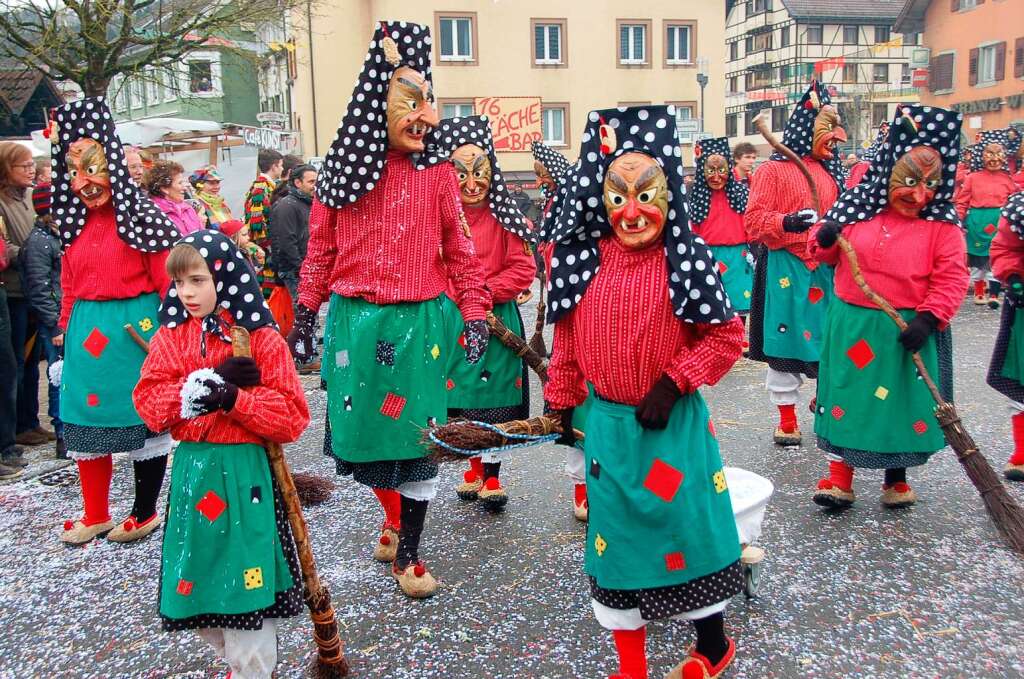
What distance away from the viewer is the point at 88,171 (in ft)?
13.9

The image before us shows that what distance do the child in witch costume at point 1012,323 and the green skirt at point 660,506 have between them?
3.07 metres

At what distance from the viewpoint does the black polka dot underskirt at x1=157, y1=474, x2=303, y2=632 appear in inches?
108

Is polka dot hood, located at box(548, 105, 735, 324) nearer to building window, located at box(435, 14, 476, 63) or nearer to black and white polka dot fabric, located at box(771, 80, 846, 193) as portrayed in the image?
black and white polka dot fabric, located at box(771, 80, 846, 193)

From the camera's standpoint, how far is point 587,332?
282 centimetres

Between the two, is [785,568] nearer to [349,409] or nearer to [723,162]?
[349,409]

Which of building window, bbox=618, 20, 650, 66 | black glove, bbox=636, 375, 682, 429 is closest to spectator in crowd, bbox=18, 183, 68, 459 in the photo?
black glove, bbox=636, 375, 682, 429

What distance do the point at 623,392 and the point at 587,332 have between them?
9.2 inches

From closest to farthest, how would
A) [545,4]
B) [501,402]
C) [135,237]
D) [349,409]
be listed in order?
1. [349,409]
2. [135,237]
3. [501,402]
4. [545,4]

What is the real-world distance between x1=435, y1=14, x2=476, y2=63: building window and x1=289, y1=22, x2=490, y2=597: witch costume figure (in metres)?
25.0

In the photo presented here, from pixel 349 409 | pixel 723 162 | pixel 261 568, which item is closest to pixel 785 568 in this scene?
pixel 349 409

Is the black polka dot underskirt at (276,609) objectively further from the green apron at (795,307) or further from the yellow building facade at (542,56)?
the yellow building facade at (542,56)

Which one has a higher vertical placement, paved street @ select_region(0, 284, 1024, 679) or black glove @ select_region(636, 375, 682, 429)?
black glove @ select_region(636, 375, 682, 429)

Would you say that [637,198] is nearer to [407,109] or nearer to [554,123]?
[407,109]

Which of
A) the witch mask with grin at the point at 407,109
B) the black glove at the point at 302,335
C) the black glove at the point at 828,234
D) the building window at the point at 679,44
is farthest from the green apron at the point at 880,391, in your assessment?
the building window at the point at 679,44
